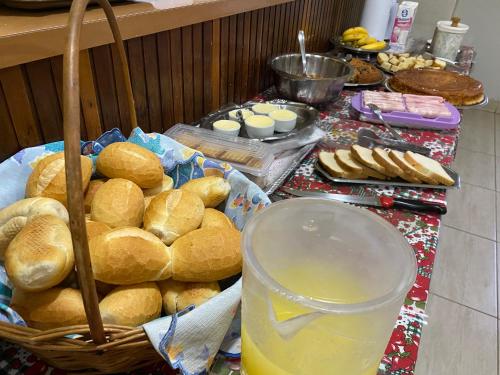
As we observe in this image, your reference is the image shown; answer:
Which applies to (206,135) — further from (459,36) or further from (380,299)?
(459,36)

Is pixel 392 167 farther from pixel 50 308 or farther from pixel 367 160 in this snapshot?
pixel 50 308

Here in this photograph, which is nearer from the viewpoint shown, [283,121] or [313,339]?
[313,339]

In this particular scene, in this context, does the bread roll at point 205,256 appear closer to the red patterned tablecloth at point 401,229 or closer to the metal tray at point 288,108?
the red patterned tablecloth at point 401,229

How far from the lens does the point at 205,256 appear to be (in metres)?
0.47

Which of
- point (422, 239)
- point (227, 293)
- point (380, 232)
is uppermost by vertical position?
point (380, 232)

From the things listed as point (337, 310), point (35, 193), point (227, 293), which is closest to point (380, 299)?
point (337, 310)

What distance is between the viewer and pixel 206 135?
0.92 meters

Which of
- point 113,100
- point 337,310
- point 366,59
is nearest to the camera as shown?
point 337,310

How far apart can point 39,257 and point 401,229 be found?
66 cm

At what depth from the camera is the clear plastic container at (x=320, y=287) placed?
12.8 inches

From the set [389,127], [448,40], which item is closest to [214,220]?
[389,127]

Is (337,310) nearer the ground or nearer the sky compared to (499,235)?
nearer the sky

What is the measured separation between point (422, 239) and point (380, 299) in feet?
1.63

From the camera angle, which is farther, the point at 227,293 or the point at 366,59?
the point at 366,59
